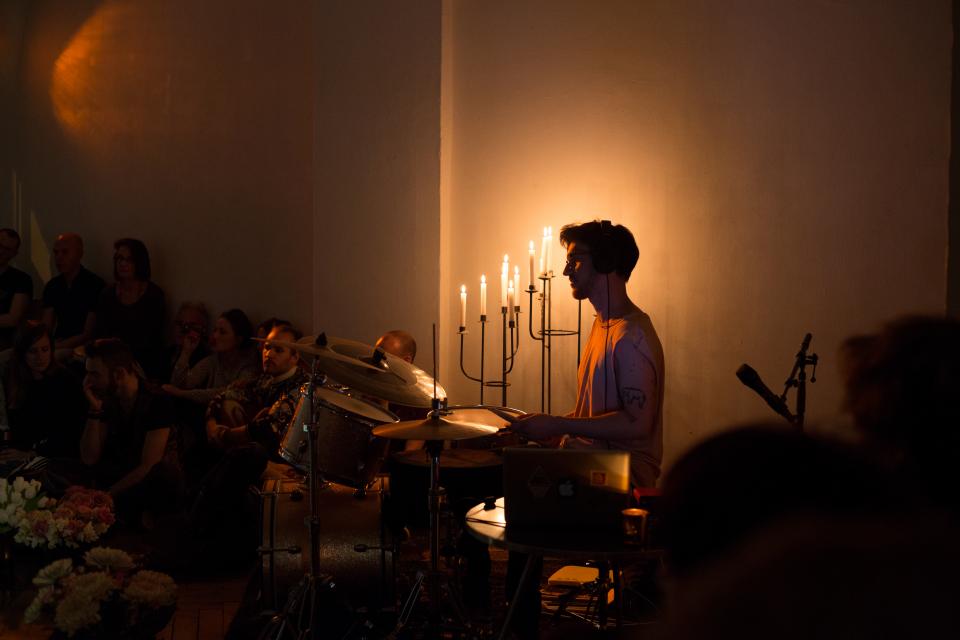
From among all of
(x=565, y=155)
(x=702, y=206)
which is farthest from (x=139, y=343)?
(x=702, y=206)

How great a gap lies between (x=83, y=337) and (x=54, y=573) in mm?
3986

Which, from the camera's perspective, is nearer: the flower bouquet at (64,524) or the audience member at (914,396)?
the audience member at (914,396)

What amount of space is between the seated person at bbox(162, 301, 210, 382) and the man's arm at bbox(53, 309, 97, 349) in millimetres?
537

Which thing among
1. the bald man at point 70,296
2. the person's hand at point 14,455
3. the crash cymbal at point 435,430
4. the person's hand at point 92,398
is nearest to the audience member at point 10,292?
the bald man at point 70,296

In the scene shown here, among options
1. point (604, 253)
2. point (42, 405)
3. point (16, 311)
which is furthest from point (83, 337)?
point (604, 253)

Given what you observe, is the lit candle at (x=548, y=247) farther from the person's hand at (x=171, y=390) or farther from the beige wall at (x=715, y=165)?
the person's hand at (x=171, y=390)

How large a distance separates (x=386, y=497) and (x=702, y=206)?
7.43 ft

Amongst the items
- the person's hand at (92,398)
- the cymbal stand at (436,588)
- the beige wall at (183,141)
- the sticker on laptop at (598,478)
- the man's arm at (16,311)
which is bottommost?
the cymbal stand at (436,588)

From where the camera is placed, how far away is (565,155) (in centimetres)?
563

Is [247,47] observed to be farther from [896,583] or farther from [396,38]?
[896,583]

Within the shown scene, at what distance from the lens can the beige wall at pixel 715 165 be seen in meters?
4.32

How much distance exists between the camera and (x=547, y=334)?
18.5 feet

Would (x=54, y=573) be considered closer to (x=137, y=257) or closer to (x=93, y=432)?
(x=93, y=432)

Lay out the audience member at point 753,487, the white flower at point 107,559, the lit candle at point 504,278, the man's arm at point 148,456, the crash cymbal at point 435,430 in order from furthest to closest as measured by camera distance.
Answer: the lit candle at point 504,278, the man's arm at point 148,456, the crash cymbal at point 435,430, the white flower at point 107,559, the audience member at point 753,487
